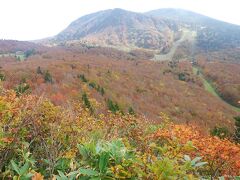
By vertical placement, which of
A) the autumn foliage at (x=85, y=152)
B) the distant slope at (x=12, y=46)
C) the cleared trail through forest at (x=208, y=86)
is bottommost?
the cleared trail through forest at (x=208, y=86)

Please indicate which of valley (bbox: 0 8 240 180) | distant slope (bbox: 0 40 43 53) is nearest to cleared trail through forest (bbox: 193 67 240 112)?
valley (bbox: 0 8 240 180)

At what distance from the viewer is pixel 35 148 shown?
535 cm

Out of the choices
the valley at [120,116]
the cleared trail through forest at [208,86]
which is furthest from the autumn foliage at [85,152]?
the cleared trail through forest at [208,86]

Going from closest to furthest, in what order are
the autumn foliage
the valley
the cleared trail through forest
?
the autumn foliage → the valley → the cleared trail through forest

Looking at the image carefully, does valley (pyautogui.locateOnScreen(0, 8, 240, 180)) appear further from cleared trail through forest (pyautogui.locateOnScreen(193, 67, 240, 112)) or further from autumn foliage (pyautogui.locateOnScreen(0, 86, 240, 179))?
cleared trail through forest (pyautogui.locateOnScreen(193, 67, 240, 112))

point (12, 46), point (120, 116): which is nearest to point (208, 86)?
point (12, 46)

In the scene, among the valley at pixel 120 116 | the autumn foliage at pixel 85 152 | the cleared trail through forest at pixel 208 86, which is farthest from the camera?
the cleared trail through forest at pixel 208 86

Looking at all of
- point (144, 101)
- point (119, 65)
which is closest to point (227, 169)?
point (144, 101)

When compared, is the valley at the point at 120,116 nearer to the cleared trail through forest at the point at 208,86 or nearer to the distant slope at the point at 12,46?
the cleared trail through forest at the point at 208,86

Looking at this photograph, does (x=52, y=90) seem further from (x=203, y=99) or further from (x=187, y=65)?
(x=187, y=65)

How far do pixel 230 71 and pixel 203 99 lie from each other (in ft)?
127

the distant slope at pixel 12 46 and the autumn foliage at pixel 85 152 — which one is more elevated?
the autumn foliage at pixel 85 152

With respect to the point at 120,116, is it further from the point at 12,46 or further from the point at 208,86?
the point at 12,46

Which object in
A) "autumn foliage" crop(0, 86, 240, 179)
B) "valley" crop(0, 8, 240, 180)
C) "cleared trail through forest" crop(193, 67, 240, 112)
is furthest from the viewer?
"cleared trail through forest" crop(193, 67, 240, 112)
